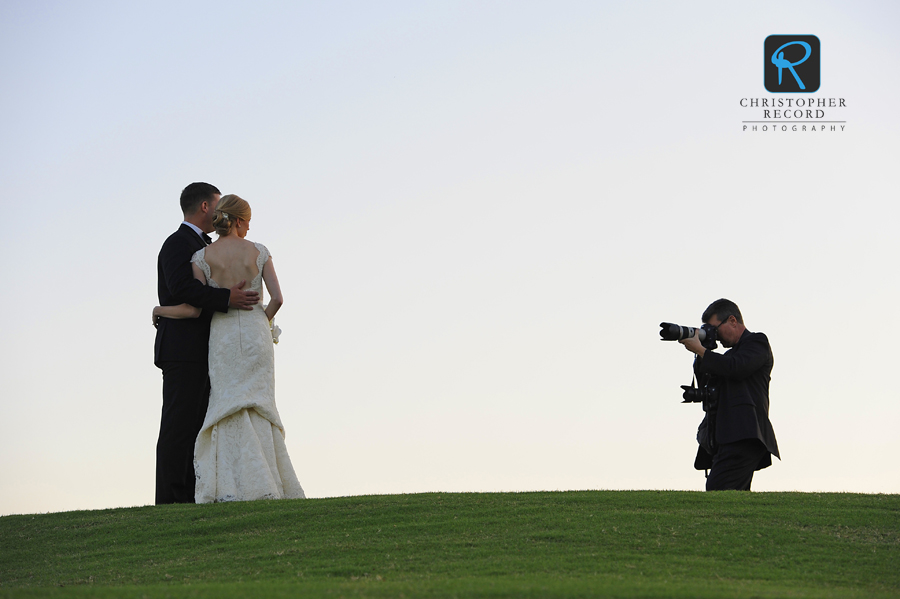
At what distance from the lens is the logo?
1620cm

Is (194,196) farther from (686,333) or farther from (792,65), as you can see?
(792,65)

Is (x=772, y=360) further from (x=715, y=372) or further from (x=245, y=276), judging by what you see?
(x=245, y=276)

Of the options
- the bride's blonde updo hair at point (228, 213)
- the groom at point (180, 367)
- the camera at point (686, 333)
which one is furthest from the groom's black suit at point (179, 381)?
the camera at point (686, 333)

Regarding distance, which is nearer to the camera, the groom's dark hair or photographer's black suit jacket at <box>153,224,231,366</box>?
photographer's black suit jacket at <box>153,224,231,366</box>

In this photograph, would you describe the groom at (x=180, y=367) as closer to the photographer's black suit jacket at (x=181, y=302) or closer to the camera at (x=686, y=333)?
the photographer's black suit jacket at (x=181, y=302)

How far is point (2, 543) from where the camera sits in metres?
9.73

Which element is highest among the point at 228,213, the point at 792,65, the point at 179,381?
the point at 792,65

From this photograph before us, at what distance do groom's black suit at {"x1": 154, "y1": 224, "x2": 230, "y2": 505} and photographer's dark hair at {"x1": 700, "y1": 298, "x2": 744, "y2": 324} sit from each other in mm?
5540

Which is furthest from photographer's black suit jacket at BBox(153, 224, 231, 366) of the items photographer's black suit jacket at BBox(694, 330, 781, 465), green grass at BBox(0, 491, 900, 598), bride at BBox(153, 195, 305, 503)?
photographer's black suit jacket at BBox(694, 330, 781, 465)

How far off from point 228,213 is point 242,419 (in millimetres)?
2295

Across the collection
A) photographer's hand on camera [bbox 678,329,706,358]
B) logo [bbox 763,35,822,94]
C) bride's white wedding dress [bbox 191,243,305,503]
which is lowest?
bride's white wedding dress [bbox 191,243,305,503]

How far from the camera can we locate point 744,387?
10.3 m

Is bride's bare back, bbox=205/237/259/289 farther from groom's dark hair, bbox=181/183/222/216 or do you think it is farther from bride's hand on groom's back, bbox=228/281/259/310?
groom's dark hair, bbox=181/183/222/216

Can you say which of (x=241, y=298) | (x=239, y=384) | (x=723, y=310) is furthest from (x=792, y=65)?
(x=239, y=384)
